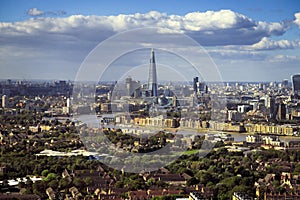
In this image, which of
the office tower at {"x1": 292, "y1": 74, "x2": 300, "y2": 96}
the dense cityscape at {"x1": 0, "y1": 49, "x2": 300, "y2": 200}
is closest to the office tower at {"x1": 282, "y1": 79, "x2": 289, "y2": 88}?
the office tower at {"x1": 292, "y1": 74, "x2": 300, "y2": 96}

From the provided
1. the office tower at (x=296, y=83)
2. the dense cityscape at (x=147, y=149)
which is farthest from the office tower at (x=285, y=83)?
the dense cityscape at (x=147, y=149)

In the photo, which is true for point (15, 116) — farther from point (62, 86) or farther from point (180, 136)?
point (180, 136)

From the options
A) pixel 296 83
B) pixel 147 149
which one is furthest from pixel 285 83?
pixel 147 149

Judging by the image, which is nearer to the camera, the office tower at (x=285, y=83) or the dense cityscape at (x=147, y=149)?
the dense cityscape at (x=147, y=149)

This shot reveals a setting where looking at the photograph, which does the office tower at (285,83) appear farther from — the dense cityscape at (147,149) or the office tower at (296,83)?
the dense cityscape at (147,149)

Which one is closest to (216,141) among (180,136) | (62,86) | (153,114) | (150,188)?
(180,136)

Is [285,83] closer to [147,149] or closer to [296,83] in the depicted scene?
[296,83]

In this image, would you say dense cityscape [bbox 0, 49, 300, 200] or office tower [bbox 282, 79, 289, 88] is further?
office tower [bbox 282, 79, 289, 88]

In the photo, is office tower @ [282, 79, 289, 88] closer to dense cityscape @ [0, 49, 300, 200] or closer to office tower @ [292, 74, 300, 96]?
office tower @ [292, 74, 300, 96]
